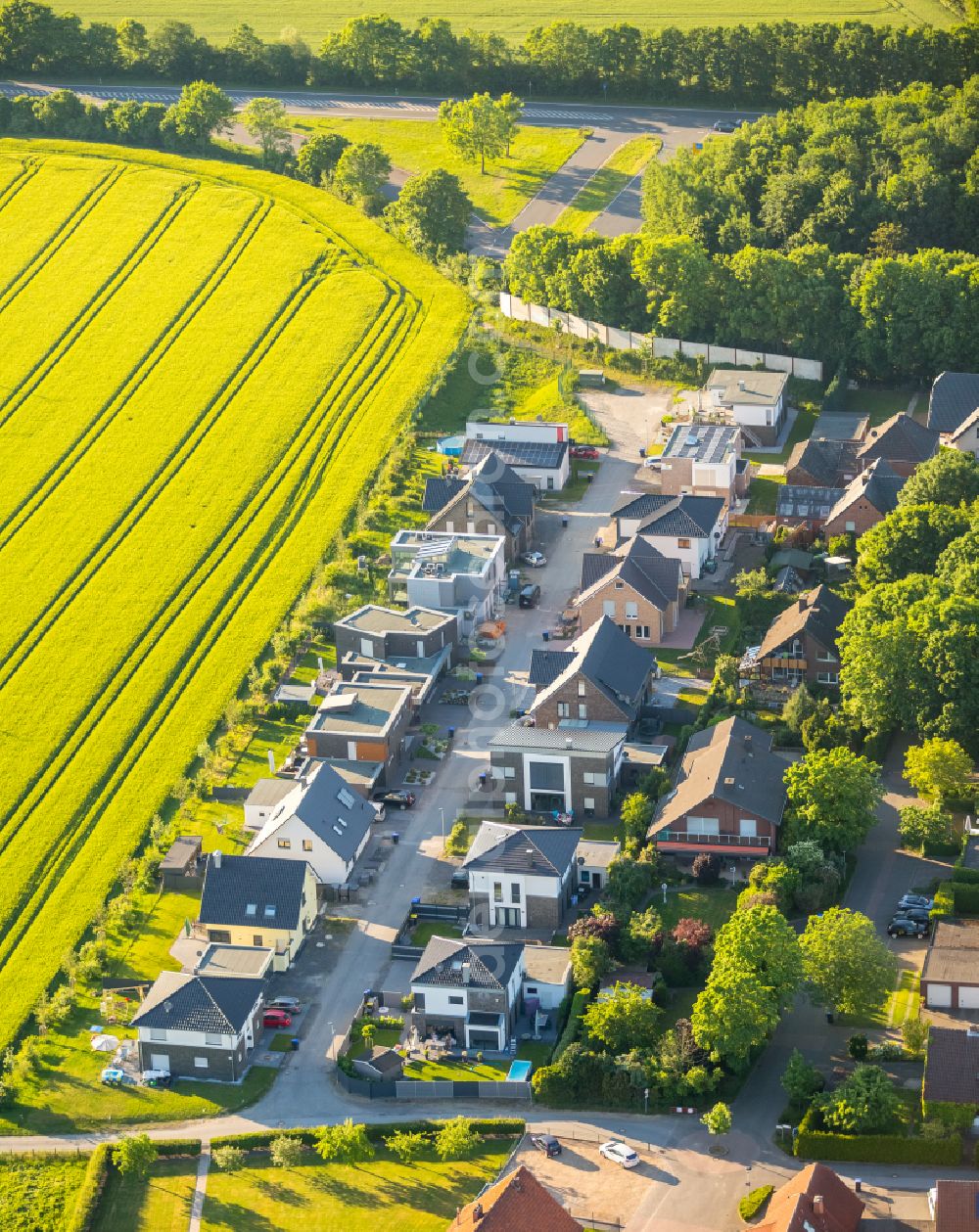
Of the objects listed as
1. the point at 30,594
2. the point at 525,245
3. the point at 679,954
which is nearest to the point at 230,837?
the point at 679,954

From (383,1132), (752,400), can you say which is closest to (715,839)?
(383,1132)

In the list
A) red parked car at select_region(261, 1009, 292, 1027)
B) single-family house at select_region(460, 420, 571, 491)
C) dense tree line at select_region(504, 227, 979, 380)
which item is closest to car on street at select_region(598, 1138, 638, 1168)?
red parked car at select_region(261, 1009, 292, 1027)

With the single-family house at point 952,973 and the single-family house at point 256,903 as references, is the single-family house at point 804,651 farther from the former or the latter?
the single-family house at point 256,903

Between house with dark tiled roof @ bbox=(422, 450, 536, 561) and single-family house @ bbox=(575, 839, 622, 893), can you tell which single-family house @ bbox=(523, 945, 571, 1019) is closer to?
single-family house @ bbox=(575, 839, 622, 893)

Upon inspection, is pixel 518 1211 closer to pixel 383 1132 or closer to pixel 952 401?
pixel 383 1132

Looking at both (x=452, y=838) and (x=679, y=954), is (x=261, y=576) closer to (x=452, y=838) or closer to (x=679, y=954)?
(x=452, y=838)

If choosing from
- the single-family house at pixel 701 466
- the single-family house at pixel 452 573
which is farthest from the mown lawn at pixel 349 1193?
the single-family house at pixel 701 466
